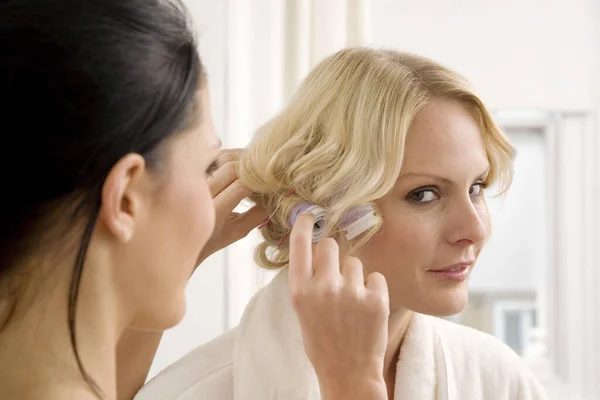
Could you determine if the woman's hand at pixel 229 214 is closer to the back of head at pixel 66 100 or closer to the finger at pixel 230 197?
the finger at pixel 230 197

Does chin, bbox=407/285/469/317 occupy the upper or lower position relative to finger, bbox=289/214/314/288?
lower

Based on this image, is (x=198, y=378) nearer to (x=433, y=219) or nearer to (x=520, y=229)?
(x=433, y=219)

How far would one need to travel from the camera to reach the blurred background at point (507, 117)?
1.63 metres

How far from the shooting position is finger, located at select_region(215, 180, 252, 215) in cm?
116

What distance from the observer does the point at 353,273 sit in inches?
37.3

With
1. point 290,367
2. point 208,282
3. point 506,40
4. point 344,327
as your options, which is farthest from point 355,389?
point 506,40

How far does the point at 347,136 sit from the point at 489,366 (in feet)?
1.32

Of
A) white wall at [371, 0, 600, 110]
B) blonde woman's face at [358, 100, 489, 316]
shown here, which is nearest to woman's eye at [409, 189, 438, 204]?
blonde woman's face at [358, 100, 489, 316]

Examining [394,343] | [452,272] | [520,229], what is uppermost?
[452,272]

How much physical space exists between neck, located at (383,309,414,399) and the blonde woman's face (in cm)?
7

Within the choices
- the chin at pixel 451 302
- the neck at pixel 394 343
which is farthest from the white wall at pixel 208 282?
the chin at pixel 451 302

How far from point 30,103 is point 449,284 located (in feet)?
2.16

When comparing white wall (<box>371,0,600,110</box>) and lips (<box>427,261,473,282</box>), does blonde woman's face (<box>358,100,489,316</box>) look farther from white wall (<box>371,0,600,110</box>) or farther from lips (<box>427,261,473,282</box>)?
white wall (<box>371,0,600,110</box>)

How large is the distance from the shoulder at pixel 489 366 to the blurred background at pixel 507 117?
451mm
